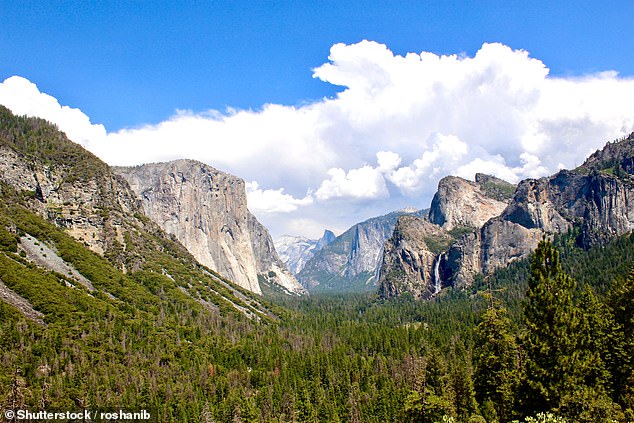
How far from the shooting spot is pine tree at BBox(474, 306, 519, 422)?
4066 cm

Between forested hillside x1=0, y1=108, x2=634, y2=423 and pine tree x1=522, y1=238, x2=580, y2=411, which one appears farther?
forested hillside x1=0, y1=108, x2=634, y2=423

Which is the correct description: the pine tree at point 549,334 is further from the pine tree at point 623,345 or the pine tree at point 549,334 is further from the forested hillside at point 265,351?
the pine tree at point 623,345

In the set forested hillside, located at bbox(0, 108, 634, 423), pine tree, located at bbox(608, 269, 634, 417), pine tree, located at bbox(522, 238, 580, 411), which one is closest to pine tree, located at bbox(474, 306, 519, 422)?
forested hillside, located at bbox(0, 108, 634, 423)

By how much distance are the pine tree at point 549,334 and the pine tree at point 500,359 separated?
91.8 inches

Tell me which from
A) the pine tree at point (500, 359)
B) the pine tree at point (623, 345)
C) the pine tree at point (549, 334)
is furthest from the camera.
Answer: the pine tree at point (623, 345)

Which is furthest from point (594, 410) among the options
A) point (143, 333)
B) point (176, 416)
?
point (143, 333)

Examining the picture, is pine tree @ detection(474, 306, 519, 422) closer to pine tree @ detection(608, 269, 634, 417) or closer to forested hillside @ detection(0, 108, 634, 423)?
forested hillside @ detection(0, 108, 634, 423)

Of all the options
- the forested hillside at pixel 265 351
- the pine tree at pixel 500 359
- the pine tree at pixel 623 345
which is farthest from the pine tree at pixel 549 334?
the pine tree at pixel 623 345

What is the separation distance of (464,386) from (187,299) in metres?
153

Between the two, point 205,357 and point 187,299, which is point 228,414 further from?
point 187,299

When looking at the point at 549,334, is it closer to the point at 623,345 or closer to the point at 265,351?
the point at 623,345

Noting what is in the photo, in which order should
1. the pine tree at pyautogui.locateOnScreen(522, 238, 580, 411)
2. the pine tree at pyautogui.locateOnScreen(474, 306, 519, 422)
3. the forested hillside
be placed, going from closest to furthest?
the pine tree at pyautogui.locateOnScreen(522, 238, 580, 411)
the forested hillside
the pine tree at pyautogui.locateOnScreen(474, 306, 519, 422)

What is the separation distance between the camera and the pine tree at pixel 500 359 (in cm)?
4066

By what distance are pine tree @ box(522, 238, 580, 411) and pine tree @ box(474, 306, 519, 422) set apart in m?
2.33
